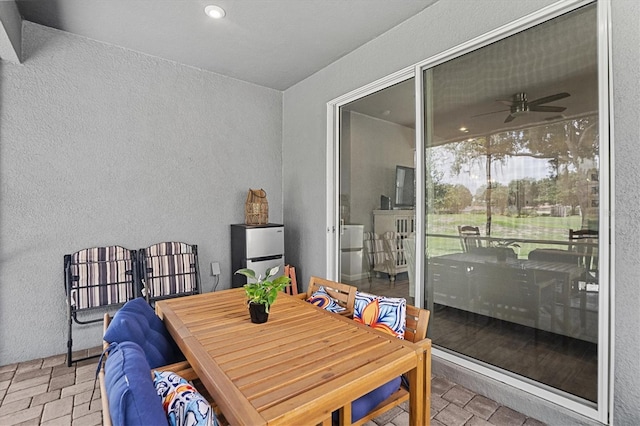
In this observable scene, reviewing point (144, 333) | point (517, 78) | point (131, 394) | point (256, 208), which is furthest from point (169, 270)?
point (517, 78)

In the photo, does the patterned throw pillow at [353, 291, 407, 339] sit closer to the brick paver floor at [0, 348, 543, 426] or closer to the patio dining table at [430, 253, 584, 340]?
the brick paver floor at [0, 348, 543, 426]

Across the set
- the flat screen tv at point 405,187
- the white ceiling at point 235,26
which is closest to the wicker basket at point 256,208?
the white ceiling at point 235,26

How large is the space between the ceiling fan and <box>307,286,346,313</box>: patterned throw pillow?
5.42 ft

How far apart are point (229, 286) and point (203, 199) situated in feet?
3.56

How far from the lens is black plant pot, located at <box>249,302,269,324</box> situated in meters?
1.74

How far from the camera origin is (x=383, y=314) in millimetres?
1844

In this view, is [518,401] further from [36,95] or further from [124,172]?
[36,95]

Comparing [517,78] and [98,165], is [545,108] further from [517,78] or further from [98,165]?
[98,165]

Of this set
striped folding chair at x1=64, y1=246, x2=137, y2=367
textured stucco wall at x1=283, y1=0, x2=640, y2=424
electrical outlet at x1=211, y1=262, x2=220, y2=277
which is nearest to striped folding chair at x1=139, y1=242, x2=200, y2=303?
striped folding chair at x1=64, y1=246, x2=137, y2=367

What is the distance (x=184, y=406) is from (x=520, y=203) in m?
2.11

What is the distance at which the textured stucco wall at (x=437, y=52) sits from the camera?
1.70 meters

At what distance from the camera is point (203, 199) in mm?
3773

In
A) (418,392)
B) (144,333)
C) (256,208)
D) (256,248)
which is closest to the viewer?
(418,392)

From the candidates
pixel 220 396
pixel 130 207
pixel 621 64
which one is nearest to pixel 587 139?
pixel 621 64
